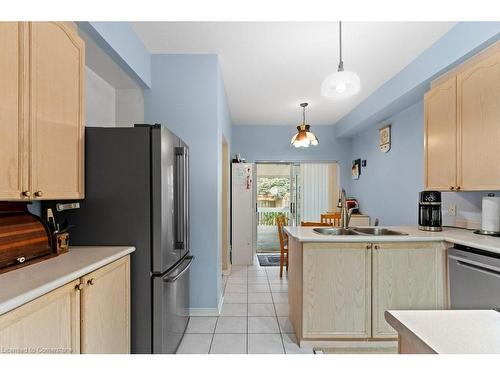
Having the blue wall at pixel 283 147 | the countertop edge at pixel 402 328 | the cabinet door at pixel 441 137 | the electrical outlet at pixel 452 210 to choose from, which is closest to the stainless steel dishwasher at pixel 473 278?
the cabinet door at pixel 441 137

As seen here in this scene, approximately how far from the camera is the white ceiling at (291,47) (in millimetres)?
2381

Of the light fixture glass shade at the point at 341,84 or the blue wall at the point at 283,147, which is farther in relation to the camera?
the blue wall at the point at 283,147

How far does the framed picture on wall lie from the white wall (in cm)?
426

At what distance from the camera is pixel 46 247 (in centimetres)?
153

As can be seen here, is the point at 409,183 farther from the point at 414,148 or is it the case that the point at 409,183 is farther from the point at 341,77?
the point at 341,77

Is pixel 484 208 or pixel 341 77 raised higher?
pixel 341 77

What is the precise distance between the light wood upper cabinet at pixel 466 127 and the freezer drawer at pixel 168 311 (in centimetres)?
239

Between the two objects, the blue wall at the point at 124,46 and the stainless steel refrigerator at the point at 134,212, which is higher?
the blue wall at the point at 124,46

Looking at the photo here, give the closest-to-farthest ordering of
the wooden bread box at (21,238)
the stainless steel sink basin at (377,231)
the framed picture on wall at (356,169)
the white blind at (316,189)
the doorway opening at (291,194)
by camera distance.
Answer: the wooden bread box at (21,238), the stainless steel sink basin at (377,231), the framed picture on wall at (356,169), the doorway opening at (291,194), the white blind at (316,189)

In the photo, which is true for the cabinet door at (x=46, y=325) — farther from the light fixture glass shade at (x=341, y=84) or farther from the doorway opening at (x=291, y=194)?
the doorway opening at (x=291, y=194)

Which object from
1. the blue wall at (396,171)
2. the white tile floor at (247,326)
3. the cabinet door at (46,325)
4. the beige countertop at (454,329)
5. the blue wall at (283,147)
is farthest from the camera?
the blue wall at (283,147)

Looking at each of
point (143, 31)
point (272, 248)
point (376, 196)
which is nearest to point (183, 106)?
point (143, 31)

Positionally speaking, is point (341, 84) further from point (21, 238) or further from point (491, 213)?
point (21, 238)
